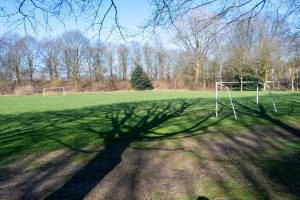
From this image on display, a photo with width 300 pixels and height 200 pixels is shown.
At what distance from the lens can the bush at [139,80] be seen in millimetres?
68875

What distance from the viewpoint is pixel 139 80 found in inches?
2709

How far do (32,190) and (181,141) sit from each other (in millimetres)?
5332

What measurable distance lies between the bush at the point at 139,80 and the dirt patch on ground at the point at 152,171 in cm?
5803

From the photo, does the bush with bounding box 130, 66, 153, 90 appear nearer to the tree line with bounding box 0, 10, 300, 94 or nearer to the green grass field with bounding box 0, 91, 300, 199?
the tree line with bounding box 0, 10, 300, 94

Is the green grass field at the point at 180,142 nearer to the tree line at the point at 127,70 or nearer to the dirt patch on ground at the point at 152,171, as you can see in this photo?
the dirt patch on ground at the point at 152,171

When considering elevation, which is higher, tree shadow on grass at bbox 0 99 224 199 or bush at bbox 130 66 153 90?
bush at bbox 130 66 153 90

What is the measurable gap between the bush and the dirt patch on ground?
2285 inches

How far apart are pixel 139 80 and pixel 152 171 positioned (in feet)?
202

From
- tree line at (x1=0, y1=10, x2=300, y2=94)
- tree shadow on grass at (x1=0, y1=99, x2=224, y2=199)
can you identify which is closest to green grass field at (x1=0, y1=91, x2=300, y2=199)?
tree shadow on grass at (x1=0, y1=99, x2=224, y2=199)

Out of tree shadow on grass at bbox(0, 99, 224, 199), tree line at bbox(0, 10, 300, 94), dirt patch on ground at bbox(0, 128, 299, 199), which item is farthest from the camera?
tree line at bbox(0, 10, 300, 94)

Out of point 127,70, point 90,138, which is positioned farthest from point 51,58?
point 90,138

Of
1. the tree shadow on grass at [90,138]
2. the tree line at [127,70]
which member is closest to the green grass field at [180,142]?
the tree shadow on grass at [90,138]

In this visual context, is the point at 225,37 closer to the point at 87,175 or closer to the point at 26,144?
the point at 87,175

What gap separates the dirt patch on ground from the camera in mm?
6309
